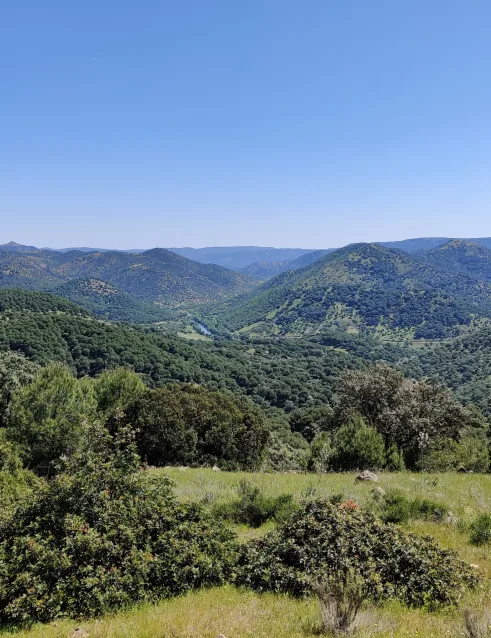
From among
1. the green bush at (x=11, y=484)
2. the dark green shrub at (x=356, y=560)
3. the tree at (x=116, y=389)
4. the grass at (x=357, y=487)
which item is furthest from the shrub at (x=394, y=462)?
the tree at (x=116, y=389)

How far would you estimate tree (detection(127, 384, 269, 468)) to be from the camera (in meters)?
28.2

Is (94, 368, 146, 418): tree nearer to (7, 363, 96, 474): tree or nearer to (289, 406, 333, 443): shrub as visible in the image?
(7, 363, 96, 474): tree

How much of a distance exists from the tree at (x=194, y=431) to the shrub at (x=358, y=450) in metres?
7.52

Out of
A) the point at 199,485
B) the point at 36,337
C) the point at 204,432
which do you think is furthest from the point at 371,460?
the point at 36,337

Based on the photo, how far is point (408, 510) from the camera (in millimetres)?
11516

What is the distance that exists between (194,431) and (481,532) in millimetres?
21534

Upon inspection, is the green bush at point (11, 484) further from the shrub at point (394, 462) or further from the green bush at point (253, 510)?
the shrub at point (394, 462)

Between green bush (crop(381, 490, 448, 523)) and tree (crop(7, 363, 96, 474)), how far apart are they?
1533 centimetres

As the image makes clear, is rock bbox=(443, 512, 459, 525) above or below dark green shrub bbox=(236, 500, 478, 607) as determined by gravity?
below

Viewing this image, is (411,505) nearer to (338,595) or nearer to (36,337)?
(338,595)

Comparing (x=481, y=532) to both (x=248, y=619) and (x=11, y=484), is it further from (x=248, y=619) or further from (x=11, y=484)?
(x=11, y=484)

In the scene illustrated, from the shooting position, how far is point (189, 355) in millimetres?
121500

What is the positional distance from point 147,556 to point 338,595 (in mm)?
3300

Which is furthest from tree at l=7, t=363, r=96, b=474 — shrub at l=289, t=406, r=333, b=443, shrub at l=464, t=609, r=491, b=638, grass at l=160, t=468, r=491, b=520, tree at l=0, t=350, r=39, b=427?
shrub at l=289, t=406, r=333, b=443
